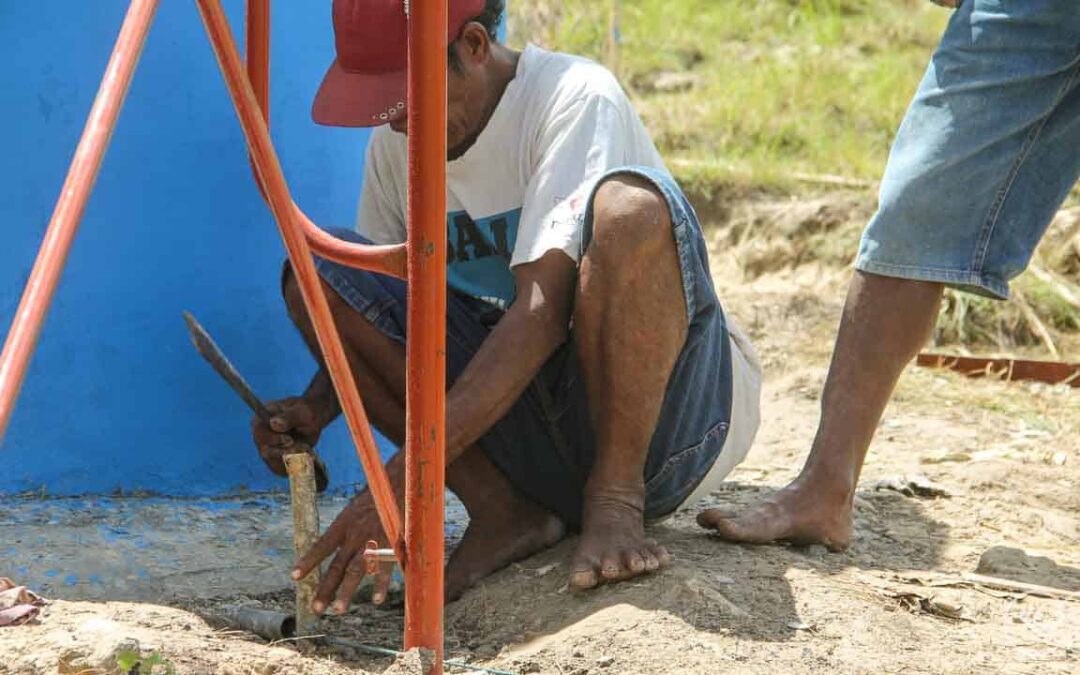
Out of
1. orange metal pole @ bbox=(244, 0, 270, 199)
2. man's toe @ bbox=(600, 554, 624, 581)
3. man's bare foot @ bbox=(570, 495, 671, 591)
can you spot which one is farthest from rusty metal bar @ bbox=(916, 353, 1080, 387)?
orange metal pole @ bbox=(244, 0, 270, 199)

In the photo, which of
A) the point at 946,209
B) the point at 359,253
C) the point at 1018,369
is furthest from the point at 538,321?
the point at 1018,369

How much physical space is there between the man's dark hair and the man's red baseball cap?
0.03 metres

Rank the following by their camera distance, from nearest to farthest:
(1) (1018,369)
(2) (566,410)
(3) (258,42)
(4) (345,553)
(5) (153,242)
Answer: (3) (258,42), (4) (345,553), (2) (566,410), (5) (153,242), (1) (1018,369)

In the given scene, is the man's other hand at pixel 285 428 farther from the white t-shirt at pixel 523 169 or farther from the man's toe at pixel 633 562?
the man's toe at pixel 633 562

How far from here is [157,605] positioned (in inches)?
94.7

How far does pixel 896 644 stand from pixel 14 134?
5.77ft

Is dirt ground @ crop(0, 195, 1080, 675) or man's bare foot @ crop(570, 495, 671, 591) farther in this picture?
man's bare foot @ crop(570, 495, 671, 591)

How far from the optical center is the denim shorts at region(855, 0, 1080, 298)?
99.9 inches

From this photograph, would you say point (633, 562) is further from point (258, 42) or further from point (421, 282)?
point (258, 42)

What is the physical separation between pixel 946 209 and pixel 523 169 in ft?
2.37

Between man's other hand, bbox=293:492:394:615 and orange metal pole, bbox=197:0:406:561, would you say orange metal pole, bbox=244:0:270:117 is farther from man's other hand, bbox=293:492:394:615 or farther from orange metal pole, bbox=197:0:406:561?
man's other hand, bbox=293:492:394:615

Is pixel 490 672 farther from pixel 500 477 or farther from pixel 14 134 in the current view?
pixel 14 134

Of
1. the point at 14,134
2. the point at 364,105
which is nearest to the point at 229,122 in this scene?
the point at 14,134

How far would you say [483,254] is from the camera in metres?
2.65
